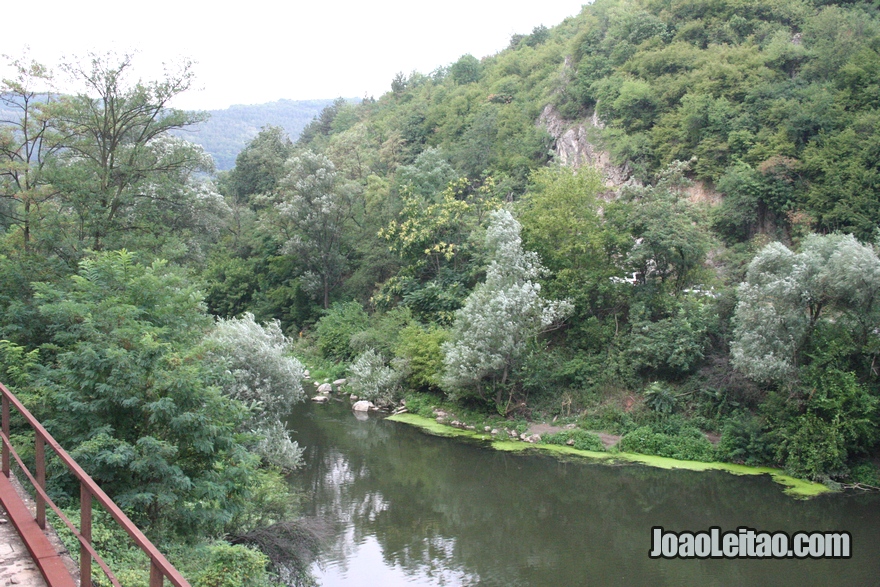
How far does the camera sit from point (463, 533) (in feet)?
50.5

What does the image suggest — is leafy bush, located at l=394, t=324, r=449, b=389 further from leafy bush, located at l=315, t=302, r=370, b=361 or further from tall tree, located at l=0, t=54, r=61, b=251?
tall tree, located at l=0, t=54, r=61, b=251

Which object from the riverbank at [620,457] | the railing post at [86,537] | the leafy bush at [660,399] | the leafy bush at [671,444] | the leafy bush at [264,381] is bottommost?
the riverbank at [620,457]

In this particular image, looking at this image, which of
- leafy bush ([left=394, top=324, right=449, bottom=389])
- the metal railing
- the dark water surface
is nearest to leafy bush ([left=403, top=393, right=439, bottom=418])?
leafy bush ([left=394, top=324, right=449, bottom=389])

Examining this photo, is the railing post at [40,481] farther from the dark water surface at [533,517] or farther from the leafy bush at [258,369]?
the leafy bush at [258,369]

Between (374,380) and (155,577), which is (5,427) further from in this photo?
(374,380)

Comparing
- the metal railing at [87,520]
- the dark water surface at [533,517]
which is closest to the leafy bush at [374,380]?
the dark water surface at [533,517]

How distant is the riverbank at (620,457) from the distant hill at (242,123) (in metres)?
89.5

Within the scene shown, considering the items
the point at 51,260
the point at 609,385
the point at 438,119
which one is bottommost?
the point at 609,385

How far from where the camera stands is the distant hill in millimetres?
117938

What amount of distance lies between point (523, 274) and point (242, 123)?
480 ft

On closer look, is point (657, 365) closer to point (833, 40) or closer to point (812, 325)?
point (812, 325)

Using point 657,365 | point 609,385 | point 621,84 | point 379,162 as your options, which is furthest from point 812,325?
point 379,162

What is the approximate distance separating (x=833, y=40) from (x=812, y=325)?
1885 centimetres

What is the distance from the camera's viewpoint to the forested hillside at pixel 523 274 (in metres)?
10.4
